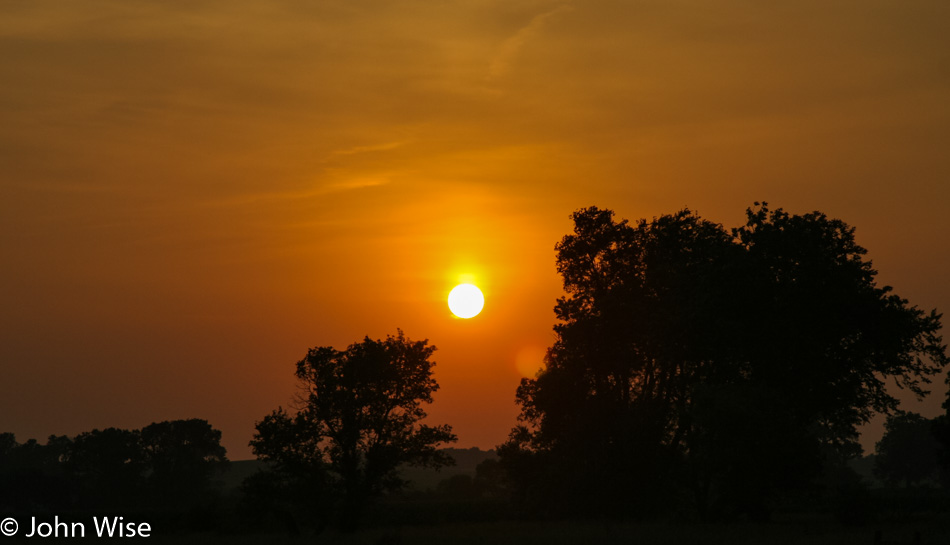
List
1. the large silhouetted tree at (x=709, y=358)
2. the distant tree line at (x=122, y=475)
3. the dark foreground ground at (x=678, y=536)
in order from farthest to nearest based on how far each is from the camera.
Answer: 1. the distant tree line at (x=122, y=475)
2. the large silhouetted tree at (x=709, y=358)
3. the dark foreground ground at (x=678, y=536)

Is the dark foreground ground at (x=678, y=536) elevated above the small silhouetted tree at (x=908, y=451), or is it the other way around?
the small silhouetted tree at (x=908, y=451)

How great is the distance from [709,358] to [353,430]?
22.9 metres

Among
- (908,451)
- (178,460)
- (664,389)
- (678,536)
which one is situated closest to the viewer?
(678,536)

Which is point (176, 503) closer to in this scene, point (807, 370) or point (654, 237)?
point (654, 237)

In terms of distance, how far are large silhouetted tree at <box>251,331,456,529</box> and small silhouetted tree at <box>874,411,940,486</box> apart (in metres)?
132

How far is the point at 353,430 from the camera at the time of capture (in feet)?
209

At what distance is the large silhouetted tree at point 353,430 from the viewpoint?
206ft

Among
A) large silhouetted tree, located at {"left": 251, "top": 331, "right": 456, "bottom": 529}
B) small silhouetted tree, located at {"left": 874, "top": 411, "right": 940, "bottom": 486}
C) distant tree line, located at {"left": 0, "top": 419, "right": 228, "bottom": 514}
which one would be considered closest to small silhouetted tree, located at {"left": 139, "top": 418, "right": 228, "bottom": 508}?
distant tree line, located at {"left": 0, "top": 419, "right": 228, "bottom": 514}

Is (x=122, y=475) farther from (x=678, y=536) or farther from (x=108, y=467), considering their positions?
(x=678, y=536)

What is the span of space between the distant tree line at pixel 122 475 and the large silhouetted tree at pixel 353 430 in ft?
232

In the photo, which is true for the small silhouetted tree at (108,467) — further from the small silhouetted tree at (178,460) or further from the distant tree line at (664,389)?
the distant tree line at (664,389)

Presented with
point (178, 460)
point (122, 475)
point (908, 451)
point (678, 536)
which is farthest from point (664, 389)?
point (908, 451)

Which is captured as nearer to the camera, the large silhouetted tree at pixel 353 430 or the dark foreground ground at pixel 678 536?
the dark foreground ground at pixel 678 536

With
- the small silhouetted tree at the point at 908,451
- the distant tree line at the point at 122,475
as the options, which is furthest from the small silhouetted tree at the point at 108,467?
the small silhouetted tree at the point at 908,451
